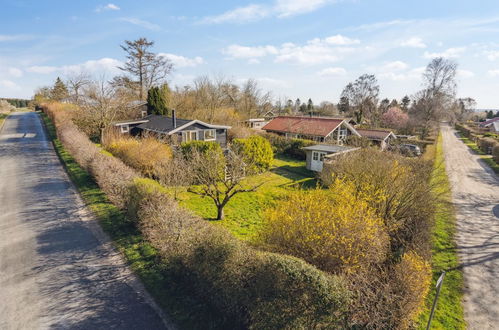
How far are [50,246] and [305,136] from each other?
31.8 meters

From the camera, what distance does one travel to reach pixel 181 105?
4388 cm

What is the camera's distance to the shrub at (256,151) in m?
25.8

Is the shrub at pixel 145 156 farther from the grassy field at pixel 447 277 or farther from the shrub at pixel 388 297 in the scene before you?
the grassy field at pixel 447 277

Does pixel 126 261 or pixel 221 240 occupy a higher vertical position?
pixel 221 240

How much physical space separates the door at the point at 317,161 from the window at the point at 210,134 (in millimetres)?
12225

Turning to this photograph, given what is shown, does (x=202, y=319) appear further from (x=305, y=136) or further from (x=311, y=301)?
(x=305, y=136)

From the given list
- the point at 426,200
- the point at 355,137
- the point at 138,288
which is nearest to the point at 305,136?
the point at 355,137

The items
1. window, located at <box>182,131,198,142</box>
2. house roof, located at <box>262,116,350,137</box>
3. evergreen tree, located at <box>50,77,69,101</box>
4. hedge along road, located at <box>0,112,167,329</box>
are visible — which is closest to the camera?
hedge along road, located at <box>0,112,167,329</box>

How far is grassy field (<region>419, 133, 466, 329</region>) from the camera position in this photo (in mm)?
9141

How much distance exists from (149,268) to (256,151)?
58.7 feet

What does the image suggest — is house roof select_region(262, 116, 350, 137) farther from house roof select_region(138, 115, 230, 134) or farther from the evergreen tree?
the evergreen tree

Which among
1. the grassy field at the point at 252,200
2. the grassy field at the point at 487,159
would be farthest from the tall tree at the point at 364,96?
the grassy field at the point at 252,200

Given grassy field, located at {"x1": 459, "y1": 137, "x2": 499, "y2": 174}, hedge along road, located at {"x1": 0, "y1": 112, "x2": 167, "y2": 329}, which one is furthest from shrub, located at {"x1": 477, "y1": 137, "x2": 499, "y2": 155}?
hedge along road, located at {"x1": 0, "y1": 112, "x2": 167, "y2": 329}

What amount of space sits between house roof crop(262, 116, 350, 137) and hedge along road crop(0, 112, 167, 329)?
2903 cm
